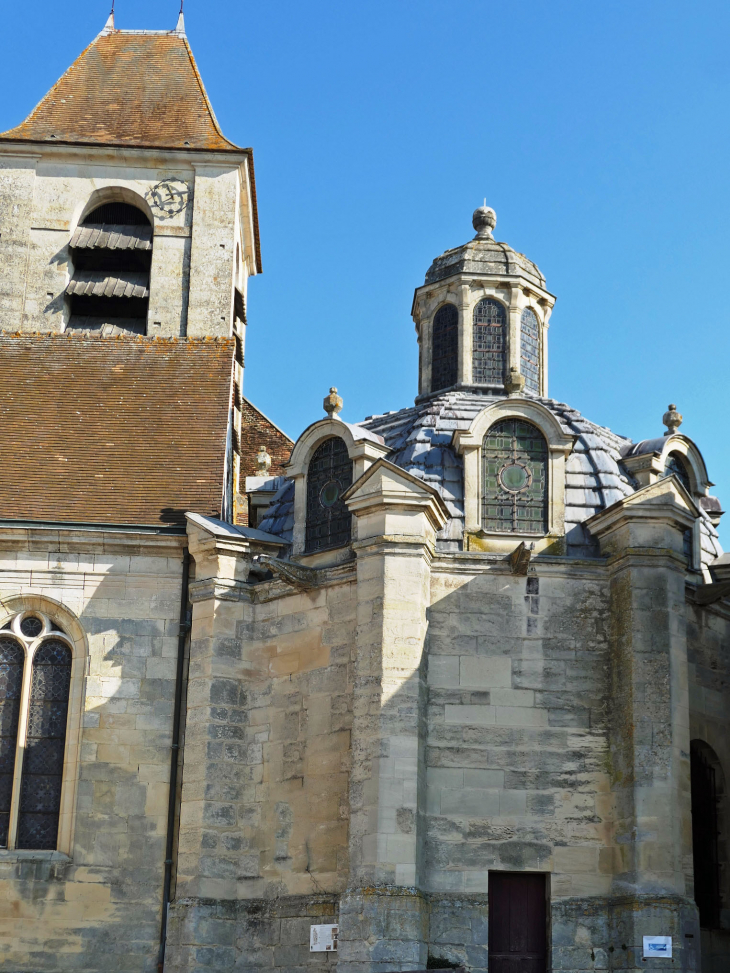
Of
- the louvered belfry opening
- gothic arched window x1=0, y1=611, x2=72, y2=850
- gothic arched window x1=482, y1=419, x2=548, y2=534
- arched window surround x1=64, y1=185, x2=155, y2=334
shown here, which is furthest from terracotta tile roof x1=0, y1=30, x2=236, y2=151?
gothic arched window x1=0, y1=611, x2=72, y2=850

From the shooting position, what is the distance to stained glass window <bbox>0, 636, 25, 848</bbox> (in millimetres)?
19500

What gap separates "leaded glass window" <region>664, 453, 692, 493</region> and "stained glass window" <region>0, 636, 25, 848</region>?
9.61 metres

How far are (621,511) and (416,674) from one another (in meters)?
3.40

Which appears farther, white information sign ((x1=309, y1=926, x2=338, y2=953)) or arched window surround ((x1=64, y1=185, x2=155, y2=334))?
arched window surround ((x1=64, y1=185, x2=155, y2=334))

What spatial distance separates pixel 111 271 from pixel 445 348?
21.6ft

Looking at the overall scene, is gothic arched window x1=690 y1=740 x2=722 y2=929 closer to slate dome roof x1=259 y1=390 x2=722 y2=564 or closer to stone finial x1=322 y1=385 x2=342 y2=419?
slate dome roof x1=259 y1=390 x2=722 y2=564

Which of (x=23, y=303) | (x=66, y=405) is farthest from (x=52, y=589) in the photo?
(x=23, y=303)

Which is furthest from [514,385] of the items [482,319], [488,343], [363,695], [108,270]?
[108,270]

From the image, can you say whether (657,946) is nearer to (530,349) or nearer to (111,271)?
(530,349)

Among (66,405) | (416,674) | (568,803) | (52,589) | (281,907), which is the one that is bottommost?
(281,907)

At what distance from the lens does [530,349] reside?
25062mm

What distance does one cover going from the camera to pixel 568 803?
17922 millimetres

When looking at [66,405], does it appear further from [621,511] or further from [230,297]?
[621,511]

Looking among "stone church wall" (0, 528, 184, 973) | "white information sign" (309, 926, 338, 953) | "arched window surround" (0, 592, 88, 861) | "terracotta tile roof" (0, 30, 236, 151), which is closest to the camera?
"white information sign" (309, 926, 338, 953)
